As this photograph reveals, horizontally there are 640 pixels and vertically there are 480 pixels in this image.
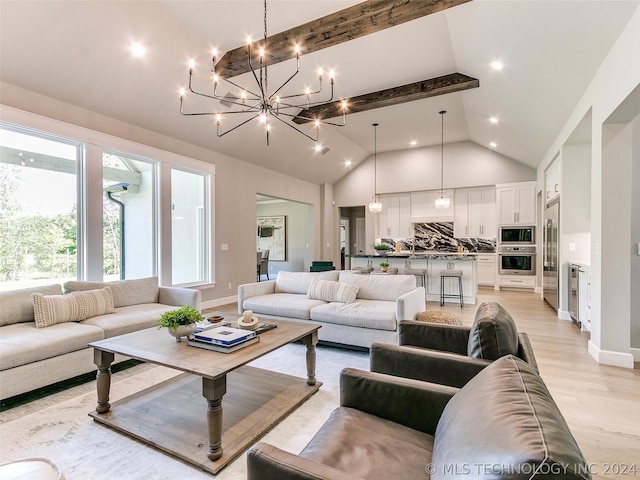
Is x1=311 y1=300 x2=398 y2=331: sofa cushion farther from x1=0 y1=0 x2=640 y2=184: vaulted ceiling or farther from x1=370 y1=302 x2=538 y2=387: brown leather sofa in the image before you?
x1=0 y1=0 x2=640 y2=184: vaulted ceiling

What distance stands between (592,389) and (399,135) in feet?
21.0

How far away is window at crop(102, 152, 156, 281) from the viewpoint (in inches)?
174

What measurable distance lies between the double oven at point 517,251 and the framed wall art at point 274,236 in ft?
20.7

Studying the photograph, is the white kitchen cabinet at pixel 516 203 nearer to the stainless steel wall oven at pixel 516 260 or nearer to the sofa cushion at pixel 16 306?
the stainless steel wall oven at pixel 516 260

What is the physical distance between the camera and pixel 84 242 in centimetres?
405

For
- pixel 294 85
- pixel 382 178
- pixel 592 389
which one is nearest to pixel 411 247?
pixel 382 178

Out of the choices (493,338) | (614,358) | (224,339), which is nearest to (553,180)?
(614,358)

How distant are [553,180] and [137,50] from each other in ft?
21.7

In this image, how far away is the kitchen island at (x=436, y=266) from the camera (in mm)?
6077

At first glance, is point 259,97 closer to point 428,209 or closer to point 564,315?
point 564,315

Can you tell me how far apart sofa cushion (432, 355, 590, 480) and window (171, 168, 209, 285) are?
5.14 meters

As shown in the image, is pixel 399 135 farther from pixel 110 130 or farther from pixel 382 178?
pixel 110 130

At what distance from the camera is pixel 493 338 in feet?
5.36

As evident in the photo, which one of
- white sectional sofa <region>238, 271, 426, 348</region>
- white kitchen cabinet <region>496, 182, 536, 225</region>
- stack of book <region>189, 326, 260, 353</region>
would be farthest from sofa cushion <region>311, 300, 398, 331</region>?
white kitchen cabinet <region>496, 182, 536, 225</region>
